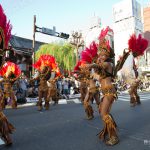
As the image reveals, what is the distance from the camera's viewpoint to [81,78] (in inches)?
490

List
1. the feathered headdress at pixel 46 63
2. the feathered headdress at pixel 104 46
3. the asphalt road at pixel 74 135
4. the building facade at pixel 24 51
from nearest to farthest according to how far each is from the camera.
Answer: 1. the asphalt road at pixel 74 135
2. the feathered headdress at pixel 104 46
3. the feathered headdress at pixel 46 63
4. the building facade at pixel 24 51

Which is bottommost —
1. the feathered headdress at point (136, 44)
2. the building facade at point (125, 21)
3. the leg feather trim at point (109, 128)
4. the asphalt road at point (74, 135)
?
the asphalt road at point (74, 135)

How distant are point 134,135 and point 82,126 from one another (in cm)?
175

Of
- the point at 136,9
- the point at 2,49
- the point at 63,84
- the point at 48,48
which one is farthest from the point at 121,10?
the point at 2,49

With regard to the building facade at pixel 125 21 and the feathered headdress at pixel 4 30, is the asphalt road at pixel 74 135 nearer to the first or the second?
the feathered headdress at pixel 4 30

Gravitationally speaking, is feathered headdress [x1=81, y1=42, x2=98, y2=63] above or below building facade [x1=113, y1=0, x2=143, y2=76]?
below

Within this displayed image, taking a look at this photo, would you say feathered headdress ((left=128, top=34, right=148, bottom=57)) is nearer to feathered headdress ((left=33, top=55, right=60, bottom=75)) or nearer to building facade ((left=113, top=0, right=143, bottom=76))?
feathered headdress ((left=33, top=55, right=60, bottom=75))

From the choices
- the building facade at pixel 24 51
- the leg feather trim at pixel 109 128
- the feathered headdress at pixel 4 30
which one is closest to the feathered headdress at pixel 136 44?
the leg feather trim at pixel 109 128

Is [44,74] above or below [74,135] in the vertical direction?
above

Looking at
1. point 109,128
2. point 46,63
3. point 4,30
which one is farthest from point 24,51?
point 109,128

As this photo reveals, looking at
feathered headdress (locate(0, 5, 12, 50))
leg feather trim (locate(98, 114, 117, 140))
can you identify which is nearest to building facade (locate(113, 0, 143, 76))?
leg feather trim (locate(98, 114, 117, 140))

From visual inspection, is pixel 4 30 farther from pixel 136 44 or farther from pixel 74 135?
pixel 136 44

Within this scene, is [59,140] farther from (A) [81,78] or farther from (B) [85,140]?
(A) [81,78]

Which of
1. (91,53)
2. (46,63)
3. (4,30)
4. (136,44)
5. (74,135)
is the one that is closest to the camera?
(4,30)
